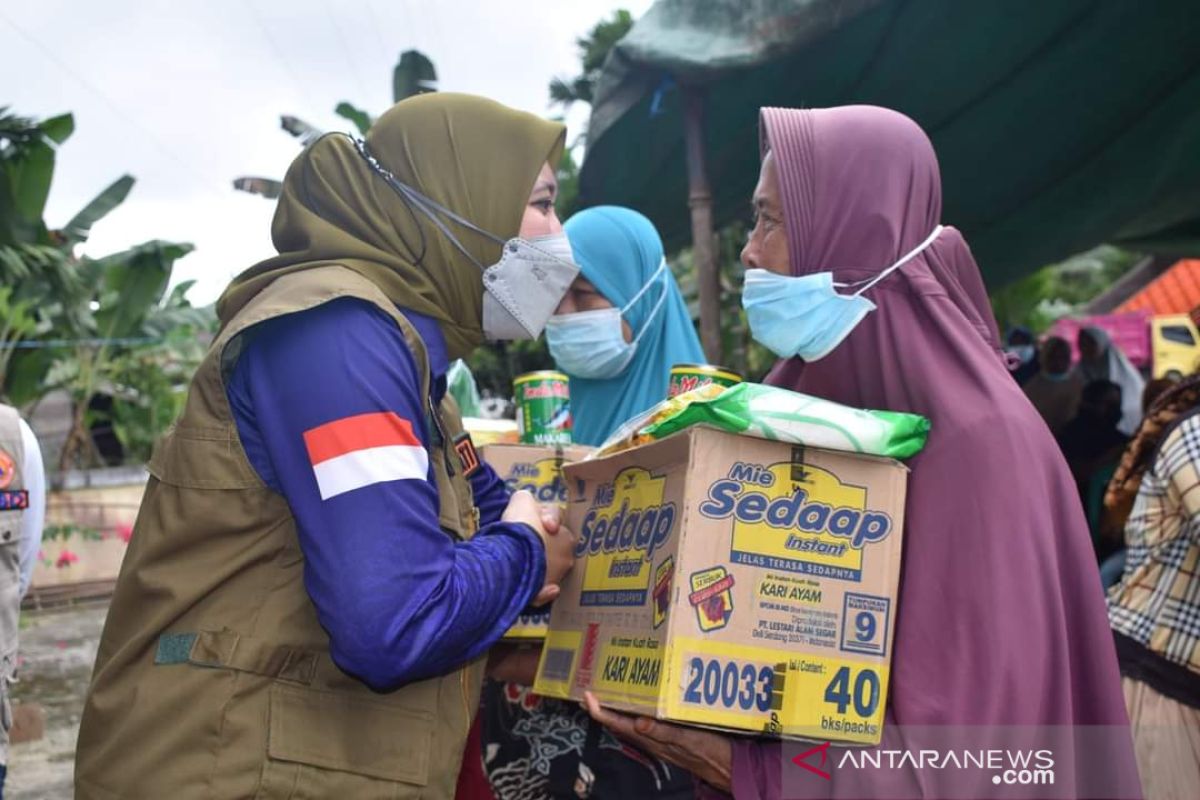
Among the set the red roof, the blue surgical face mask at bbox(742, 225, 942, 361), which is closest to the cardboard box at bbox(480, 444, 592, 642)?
the blue surgical face mask at bbox(742, 225, 942, 361)

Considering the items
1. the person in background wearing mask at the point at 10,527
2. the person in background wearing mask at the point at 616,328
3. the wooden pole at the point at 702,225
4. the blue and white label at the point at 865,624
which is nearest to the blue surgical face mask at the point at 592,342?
the person in background wearing mask at the point at 616,328

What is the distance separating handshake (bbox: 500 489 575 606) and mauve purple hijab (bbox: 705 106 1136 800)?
485mm

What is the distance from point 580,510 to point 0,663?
1827 mm

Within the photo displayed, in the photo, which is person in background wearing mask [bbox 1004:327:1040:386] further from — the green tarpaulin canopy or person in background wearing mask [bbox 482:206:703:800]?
person in background wearing mask [bbox 482:206:703:800]

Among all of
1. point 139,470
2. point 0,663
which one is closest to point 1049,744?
point 0,663

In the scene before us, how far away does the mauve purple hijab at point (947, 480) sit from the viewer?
1.66m

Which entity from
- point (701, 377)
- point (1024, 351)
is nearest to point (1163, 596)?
point (701, 377)

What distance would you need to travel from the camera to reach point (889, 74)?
4.14 metres

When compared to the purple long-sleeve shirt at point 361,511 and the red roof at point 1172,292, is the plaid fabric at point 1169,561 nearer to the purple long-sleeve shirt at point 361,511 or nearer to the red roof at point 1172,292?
the purple long-sleeve shirt at point 361,511

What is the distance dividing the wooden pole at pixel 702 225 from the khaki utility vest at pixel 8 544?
259 centimetres

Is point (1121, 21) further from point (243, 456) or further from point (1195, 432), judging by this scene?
point (243, 456)

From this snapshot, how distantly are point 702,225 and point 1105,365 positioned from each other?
4.43m

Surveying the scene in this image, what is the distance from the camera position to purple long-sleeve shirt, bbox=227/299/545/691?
→ 1515mm

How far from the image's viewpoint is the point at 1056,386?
7508mm
